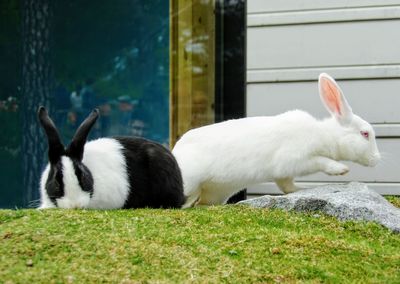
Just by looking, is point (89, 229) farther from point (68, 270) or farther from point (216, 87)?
point (216, 87)

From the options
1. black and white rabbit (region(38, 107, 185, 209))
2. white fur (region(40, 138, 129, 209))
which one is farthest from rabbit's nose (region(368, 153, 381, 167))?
white fur (region(40, 138, 129, 209))

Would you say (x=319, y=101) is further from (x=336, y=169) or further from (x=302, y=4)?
(x=336, y=169)

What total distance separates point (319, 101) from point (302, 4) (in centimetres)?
81

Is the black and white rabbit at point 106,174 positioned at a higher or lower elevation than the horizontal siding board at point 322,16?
lower

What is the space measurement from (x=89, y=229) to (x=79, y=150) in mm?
970

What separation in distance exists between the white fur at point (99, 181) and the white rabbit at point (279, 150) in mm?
748

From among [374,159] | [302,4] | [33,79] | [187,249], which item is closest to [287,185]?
[374,159]

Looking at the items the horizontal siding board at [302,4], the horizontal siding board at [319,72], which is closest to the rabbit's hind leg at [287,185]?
the horizontal siding board at [319,72]

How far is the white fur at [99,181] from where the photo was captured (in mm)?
4398

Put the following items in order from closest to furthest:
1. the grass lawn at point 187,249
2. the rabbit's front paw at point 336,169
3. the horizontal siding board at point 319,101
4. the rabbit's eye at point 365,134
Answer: the grass lawn at point 187,249
the rabbit's front paw at point 336,169
the rabbit's eye at point 365,134
the horizontal siding board at point 319,101

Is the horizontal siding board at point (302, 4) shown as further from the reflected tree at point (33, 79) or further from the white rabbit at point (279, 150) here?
the reflected tree at point (33, 79)

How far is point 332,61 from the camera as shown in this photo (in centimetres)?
627

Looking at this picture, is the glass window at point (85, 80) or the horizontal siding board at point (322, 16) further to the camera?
the glass window at point (85, 80)

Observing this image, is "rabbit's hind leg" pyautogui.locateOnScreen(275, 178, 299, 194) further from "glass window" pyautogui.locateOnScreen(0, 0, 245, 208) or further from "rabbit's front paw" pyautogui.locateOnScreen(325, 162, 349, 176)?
"glass window" pyautogui.locateOnScreen(0, 0, 245, 208)
